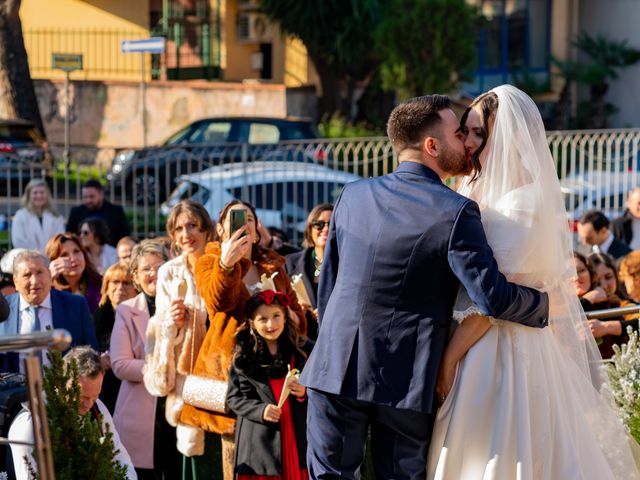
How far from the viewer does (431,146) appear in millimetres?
4750

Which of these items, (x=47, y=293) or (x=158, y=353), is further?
(x=47, y=293)

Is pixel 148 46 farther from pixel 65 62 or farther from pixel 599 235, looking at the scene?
pixel 599 235

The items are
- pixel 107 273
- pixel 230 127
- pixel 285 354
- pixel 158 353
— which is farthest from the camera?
pixel 230 127

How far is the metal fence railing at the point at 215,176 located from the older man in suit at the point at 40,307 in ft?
16.8

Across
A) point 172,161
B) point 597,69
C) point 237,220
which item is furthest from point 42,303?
point 597,69

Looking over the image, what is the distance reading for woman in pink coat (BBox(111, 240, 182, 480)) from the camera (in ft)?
24.6

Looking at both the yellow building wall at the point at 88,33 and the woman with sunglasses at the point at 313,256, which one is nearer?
the woman with sunglasses at the point at 313,256

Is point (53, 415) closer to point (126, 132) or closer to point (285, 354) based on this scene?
point (285, 354)

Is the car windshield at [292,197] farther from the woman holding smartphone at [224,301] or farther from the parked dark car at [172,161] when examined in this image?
the woman holding smartphone at [224,301]

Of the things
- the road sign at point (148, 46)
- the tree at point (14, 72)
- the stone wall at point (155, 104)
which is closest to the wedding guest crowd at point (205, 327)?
the road sign at point (148, 46)

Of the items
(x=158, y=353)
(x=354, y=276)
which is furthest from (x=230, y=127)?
(x=354, y=276)

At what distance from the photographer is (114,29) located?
29234 millimetres

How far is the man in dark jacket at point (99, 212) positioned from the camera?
40.3 ft

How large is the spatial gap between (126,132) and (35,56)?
14.2ft
